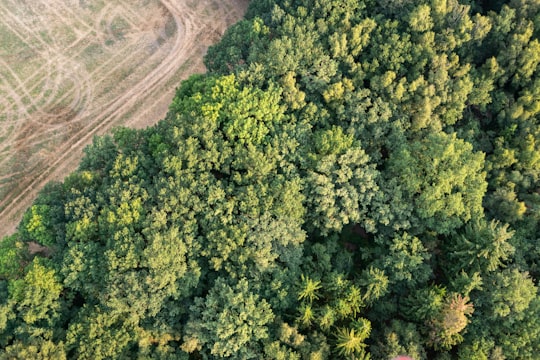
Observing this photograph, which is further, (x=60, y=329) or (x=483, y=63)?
(x=483, y=63)

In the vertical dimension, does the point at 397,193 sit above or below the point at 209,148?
below

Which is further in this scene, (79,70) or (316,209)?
(79,70)

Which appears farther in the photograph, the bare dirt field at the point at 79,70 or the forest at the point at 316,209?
the bare dirt field at the point at 79,70

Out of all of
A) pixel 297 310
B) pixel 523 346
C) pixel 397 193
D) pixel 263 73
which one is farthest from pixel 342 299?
pixel 263 73

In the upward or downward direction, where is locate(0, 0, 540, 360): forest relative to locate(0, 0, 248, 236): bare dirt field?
downward

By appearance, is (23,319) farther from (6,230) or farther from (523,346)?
(523,346)
